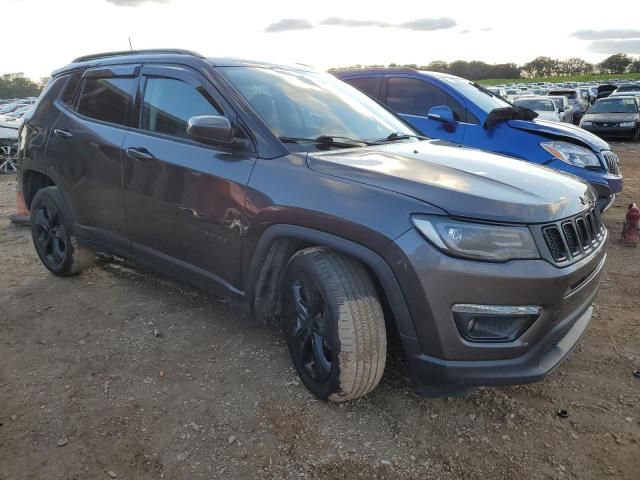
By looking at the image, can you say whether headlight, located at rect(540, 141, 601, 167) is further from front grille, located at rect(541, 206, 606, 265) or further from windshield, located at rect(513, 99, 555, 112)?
windshield, located at rect(513, 99, 555, 112)

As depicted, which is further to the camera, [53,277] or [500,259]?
[53,277]

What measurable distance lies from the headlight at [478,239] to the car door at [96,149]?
2285mm

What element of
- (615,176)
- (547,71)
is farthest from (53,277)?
(547,71)

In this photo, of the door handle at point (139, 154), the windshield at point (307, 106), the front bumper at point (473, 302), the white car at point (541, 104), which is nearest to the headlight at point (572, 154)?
the windshield at point (307, 106)

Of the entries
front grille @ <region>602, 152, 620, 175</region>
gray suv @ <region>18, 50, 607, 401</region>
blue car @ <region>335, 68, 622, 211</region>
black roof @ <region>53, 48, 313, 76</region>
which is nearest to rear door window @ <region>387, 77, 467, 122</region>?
blue car @ <region>335, 68, 622, 211</region>

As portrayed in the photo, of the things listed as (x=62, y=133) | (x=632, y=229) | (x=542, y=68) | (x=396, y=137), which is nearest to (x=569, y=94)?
(x=632, y=229)

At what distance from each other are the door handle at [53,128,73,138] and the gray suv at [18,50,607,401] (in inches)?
1.2

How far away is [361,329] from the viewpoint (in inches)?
94.0

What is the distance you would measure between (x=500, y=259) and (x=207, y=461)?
1.52m

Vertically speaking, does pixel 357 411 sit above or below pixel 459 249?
below

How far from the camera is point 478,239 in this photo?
2.16m

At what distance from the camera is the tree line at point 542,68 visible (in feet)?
263

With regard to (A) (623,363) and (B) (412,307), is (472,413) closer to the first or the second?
(B) (412,307)

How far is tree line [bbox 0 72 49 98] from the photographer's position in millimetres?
67631
